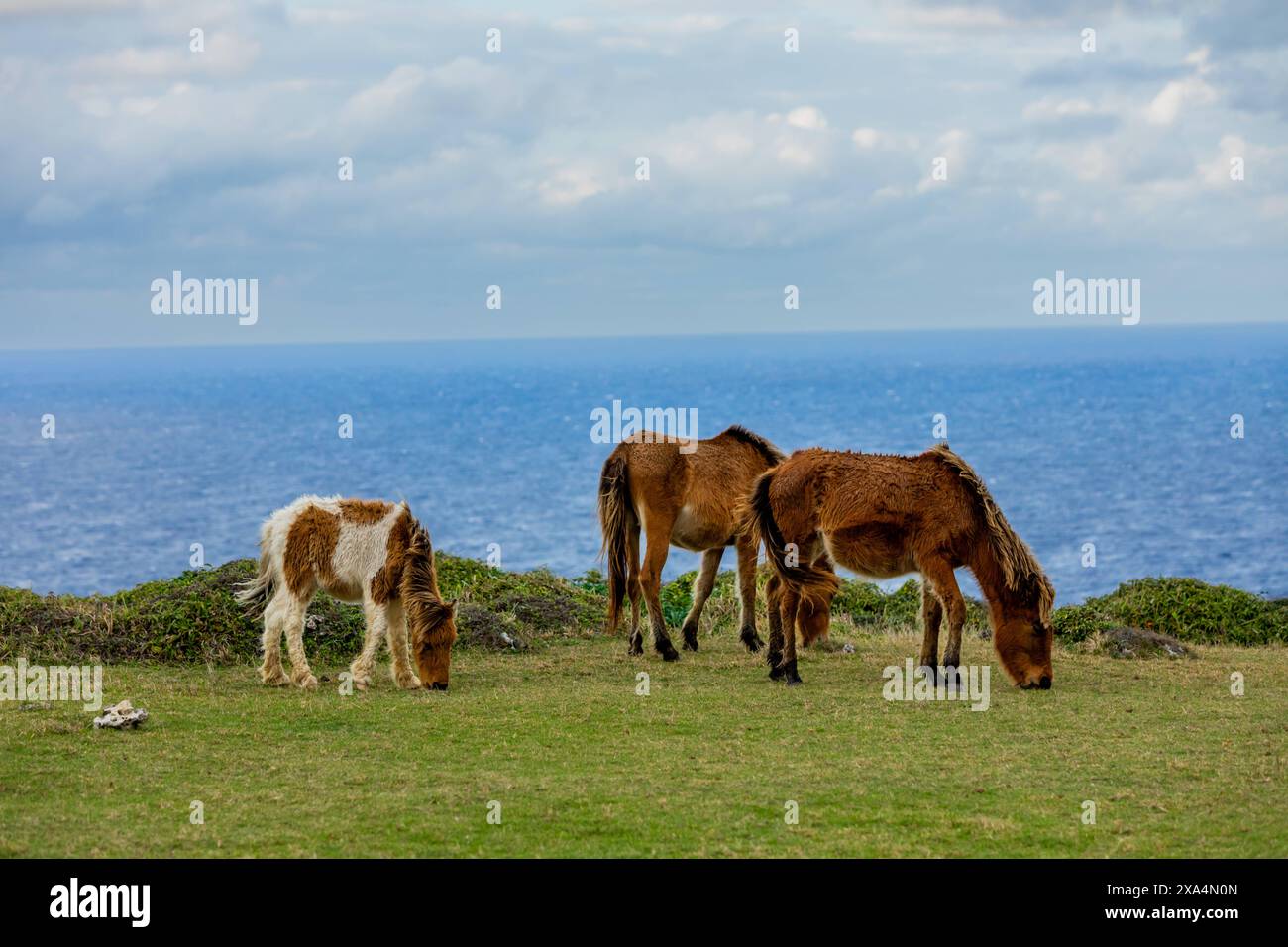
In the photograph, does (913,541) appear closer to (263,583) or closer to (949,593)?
(949,593)

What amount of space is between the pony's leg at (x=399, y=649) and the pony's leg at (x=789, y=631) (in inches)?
152

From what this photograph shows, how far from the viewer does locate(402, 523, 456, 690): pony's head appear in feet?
47.2

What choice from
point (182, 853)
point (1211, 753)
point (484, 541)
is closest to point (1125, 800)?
point (1211, 753)

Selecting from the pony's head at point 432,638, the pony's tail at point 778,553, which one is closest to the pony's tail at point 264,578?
the pony's head at point 432,638

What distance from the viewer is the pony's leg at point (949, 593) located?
14641 millimetres

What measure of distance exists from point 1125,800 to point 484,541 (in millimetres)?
65842

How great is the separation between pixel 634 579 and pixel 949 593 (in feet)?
14.2

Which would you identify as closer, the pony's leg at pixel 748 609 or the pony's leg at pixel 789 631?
the pony's leg at pixel 789 631

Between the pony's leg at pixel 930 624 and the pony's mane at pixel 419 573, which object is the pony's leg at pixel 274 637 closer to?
the pony's mane at pixel 419 573

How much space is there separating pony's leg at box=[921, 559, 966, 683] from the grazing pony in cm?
496

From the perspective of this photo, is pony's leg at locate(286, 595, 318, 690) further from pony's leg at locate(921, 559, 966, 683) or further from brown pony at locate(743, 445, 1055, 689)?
pony's leg at locate(921, 559, 966, 683)

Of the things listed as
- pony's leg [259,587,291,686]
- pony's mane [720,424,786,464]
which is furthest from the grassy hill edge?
pony's mane [720,424,786,464]

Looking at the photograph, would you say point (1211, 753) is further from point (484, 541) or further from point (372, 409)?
point (372, 409)

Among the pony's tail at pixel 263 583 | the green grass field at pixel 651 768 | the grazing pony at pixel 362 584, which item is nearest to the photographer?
the green grass field at pixel 651 768
